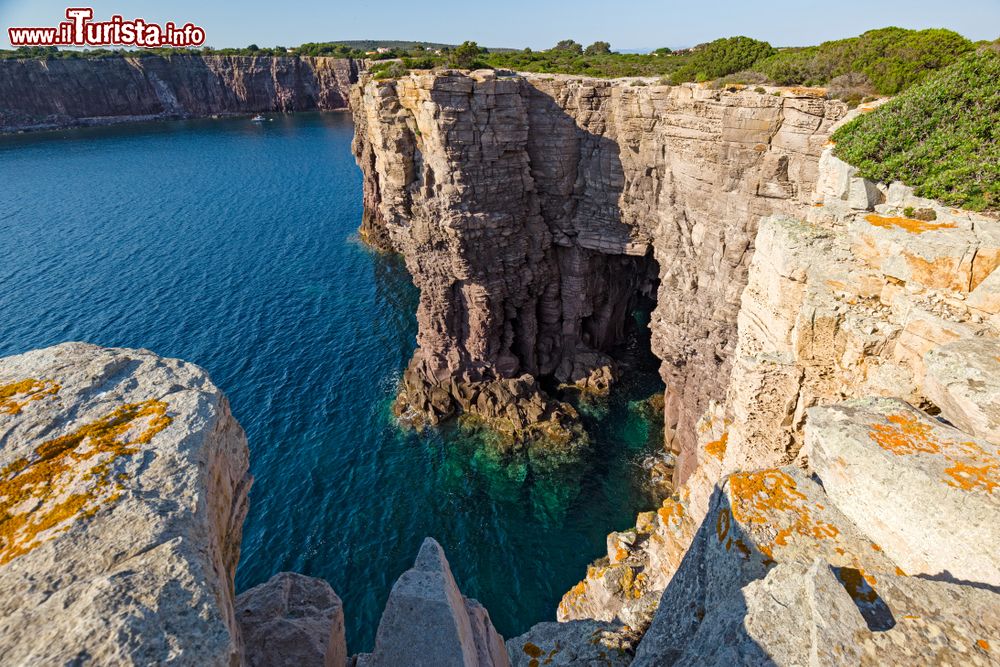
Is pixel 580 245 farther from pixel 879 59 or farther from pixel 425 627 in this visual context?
pixel 425 627

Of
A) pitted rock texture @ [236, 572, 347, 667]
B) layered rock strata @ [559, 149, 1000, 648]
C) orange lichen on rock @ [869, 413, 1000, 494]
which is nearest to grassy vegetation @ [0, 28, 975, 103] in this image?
layered rock strata @ [559, 149, 1000, 648]

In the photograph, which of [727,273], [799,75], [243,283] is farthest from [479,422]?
[243,283]

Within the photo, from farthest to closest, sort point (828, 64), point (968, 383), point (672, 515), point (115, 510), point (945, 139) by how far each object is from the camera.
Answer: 1. point (828, 64)
2. point (672, 515)
3. point (945, 139)
4. point (968, 383)
5. point (115, 510)

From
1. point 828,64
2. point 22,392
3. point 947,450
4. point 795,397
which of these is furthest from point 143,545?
point 828,64

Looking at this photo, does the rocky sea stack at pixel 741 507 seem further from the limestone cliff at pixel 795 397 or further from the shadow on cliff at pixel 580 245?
the shadow on cliff at pixel 580 245

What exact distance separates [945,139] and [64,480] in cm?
1856

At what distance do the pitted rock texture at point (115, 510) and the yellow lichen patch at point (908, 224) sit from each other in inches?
502

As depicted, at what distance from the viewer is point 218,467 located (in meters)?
6.75

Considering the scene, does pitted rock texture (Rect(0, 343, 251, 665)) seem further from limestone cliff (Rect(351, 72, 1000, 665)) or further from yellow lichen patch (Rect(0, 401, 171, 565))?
limestone cliff (Rect(351, 72, 1000, 665))

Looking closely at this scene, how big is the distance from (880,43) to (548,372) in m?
31.0

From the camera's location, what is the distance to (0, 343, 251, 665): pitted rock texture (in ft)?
14.5

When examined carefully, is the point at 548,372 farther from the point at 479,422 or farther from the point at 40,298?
the point at 40,298

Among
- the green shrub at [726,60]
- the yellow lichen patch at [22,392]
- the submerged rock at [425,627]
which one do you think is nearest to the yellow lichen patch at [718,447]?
the submerged rock at [425,627]

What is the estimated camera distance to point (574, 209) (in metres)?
39.5
